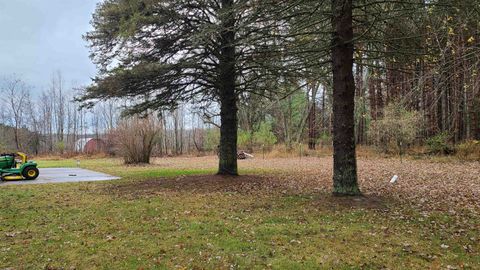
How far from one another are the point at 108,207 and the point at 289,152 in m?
18.7

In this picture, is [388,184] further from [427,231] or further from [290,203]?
[427,231]

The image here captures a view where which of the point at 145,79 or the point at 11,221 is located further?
the point at 145,79

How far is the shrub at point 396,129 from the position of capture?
57.6 ft

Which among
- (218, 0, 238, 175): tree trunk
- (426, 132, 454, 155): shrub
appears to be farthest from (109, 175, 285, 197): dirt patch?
(426, 132, 454, 155): shrub

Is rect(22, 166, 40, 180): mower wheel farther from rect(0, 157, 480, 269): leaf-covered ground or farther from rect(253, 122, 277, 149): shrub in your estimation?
rect(253, 122, 277, 149): shrub

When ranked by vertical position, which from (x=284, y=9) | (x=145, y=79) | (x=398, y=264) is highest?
(x=284, y=9)

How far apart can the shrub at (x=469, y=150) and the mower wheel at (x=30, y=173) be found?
1806cm

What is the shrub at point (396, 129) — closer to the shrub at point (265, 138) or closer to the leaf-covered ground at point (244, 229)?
the shrub at point (265, 138)

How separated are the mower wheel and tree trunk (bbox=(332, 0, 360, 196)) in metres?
10.6

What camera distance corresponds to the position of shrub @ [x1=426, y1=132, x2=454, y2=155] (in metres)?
17.2

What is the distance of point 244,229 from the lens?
505 cm

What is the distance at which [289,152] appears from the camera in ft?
80.4

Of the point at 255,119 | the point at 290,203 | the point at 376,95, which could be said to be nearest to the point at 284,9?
the point at 290,203

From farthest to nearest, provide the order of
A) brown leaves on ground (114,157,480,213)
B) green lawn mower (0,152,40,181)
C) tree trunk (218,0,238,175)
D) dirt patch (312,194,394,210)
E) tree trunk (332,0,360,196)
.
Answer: green lawn mower (0,152,40,181)
tree trunk (218,0,238,175)
brown leaves on ground (114,157,480,213)
tree trunk (332,0,360,196)
dirt patch (312,194,394,210)
